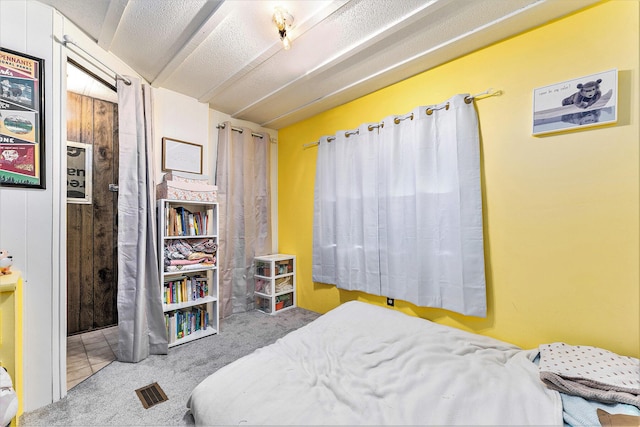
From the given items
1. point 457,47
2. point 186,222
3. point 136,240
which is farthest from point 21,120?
point 457,47

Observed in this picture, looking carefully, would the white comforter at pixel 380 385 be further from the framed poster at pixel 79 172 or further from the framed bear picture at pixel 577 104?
the framed poster at pixel 79 172

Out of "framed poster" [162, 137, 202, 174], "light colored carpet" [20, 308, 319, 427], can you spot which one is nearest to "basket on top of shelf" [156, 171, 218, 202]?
"framed poster" [162, 137, 202, 174]

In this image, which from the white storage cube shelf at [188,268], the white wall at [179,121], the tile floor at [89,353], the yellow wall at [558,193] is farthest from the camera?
the white wall at [179,121]

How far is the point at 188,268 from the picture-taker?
2.34 meters

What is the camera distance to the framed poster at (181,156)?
2.50 m

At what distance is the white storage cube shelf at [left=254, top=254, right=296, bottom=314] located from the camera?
9.94 feet

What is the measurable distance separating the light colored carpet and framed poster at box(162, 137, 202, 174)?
1.68 metres

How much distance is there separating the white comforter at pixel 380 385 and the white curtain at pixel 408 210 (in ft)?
1.72

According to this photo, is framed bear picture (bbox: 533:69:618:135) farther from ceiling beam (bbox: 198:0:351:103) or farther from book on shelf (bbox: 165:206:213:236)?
book on shelf (bbox: 165:206:213:236)

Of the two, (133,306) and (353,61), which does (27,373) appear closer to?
(133,306)

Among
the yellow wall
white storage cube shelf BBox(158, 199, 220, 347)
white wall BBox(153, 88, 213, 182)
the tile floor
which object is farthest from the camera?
white wall BBox(153, 88, 213, 182)

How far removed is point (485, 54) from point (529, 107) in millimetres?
526

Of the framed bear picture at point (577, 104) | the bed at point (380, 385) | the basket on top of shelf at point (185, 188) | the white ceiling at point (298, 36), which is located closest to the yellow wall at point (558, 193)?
the framed bear picture at point (577, 104)

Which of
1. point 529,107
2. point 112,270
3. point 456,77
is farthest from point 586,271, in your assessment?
point 112,270
